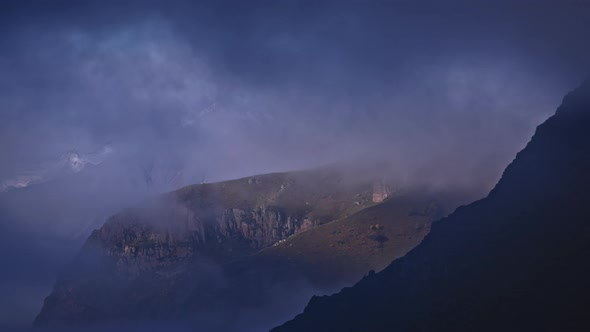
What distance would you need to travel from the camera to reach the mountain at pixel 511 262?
10169 cm

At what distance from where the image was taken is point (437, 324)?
114 metres

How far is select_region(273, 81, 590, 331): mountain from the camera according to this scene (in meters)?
102

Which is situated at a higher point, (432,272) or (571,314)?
(432,272)

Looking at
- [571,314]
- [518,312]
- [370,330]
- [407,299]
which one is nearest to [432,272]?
[407,299]

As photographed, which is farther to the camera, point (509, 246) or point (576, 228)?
point (509, 246)

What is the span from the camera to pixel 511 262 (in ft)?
373

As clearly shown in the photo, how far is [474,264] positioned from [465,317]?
13038 mm

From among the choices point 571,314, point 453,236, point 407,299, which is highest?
point 453,236

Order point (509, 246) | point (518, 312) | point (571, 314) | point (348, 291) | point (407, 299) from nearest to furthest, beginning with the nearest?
1. point (571, 314)
2. point (518, 312)
3. point (509, 246)
4. point (407, 299)
5. point (348, 291)

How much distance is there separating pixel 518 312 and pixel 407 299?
29.6 meters

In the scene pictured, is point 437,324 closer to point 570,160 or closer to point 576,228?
point 576,228

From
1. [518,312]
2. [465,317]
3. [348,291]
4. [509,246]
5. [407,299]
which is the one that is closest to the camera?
[518,312]

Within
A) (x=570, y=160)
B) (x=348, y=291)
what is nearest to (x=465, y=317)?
(x=570, y=160)

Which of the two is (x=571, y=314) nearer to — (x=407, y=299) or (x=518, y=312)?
(x=518, y=312)
